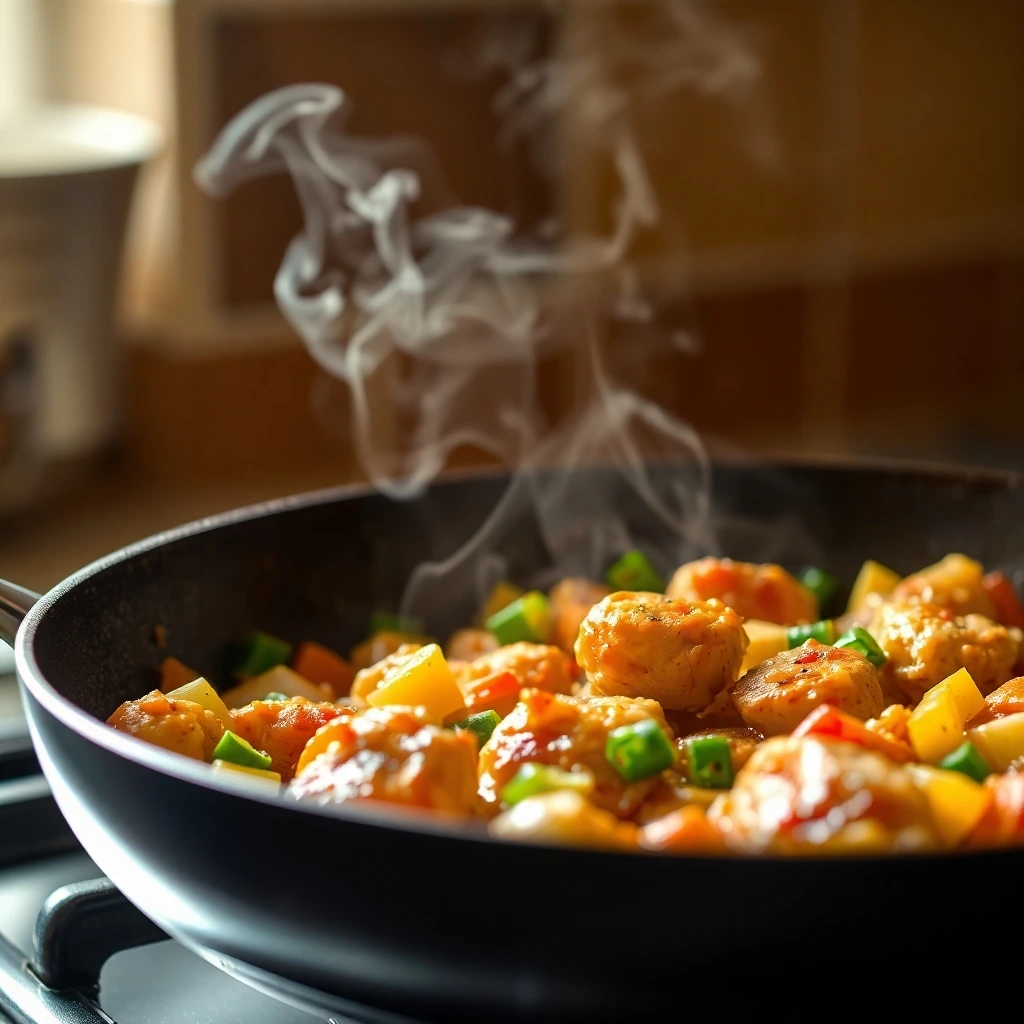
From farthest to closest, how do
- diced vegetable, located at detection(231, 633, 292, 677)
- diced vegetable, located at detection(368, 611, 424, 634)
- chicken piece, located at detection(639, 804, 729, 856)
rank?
diced vegetable, located at detection(368, 611, 424, 634)
diced vegetable, located at detection(231, 633, 292, 677)
chicken piece, located at detection(639, 804, 729, 856)

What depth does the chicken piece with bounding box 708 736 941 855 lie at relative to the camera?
764 mm

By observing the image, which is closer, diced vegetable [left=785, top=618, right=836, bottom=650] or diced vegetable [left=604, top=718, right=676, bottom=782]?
diced vegetable [left=604, top=718, right=676, bottom=782]

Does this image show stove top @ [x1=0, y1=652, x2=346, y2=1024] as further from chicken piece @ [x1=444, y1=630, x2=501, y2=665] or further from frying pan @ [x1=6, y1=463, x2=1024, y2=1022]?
chicken piece @ [x1=444, y1=630, x2=501, y2=665]

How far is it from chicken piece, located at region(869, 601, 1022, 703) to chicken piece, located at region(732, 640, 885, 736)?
11 centimetres

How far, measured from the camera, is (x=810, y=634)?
4.19 ft

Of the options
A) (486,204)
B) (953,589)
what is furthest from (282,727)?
(486,204)

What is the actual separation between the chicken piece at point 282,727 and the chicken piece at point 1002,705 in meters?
0.46

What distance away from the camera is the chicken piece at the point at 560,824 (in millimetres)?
771

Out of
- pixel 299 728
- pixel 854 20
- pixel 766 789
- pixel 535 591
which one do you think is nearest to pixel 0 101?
pixel 854 20

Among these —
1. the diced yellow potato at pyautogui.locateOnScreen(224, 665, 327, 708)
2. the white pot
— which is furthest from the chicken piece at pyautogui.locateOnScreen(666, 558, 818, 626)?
the white pot

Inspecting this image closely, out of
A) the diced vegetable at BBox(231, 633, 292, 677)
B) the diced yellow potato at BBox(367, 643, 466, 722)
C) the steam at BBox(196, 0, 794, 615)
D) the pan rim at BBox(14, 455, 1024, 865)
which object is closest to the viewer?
the pan rim at BBox(14, 455, 1024, 865)

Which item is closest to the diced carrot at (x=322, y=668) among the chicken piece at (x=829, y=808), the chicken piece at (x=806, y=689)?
the chicken piece at (x=806, y=689)

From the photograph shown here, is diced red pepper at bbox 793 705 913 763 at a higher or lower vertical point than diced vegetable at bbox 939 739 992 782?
higher

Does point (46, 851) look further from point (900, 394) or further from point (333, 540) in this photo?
point (900, 394)
